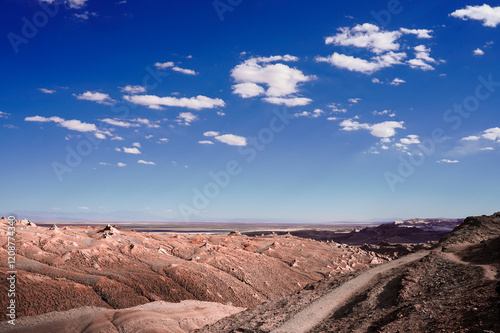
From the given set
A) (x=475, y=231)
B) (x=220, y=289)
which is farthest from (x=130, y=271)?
(x=475, y=231)

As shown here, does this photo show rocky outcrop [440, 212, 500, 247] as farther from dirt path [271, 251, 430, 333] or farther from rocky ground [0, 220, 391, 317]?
rocky ground [0, 220, 391, 317]

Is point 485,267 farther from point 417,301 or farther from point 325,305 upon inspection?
point 325,305

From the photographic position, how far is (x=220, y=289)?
25.3 metres

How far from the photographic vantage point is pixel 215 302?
23656 millimetres

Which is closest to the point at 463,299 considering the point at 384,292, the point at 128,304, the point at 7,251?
the point at 384,292

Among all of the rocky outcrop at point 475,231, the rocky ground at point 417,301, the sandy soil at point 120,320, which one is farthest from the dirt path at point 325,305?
the rocky outcrop at point 475,231

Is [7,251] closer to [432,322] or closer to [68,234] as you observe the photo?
[68,234]

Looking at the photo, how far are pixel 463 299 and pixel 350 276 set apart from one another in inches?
356

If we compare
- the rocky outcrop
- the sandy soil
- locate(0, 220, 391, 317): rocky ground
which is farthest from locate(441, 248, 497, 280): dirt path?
the sandy soil

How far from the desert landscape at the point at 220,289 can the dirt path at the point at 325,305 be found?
6 cm

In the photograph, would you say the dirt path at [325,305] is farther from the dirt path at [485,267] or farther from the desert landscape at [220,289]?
the dirt path at [485,267]

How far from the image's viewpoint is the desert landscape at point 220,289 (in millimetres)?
14664

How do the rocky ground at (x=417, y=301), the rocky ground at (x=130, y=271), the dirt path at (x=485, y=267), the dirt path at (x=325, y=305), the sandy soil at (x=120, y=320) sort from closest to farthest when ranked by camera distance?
the rocky ground at (x=417, y=301) < the dirt path at (x=325, y=305) < the dirt path at (x=485, y=267) < the sandy soil at (x=120, y=320) < the rocky ground at (x=130, y=271)

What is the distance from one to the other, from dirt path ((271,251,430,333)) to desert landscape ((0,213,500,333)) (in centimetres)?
6
